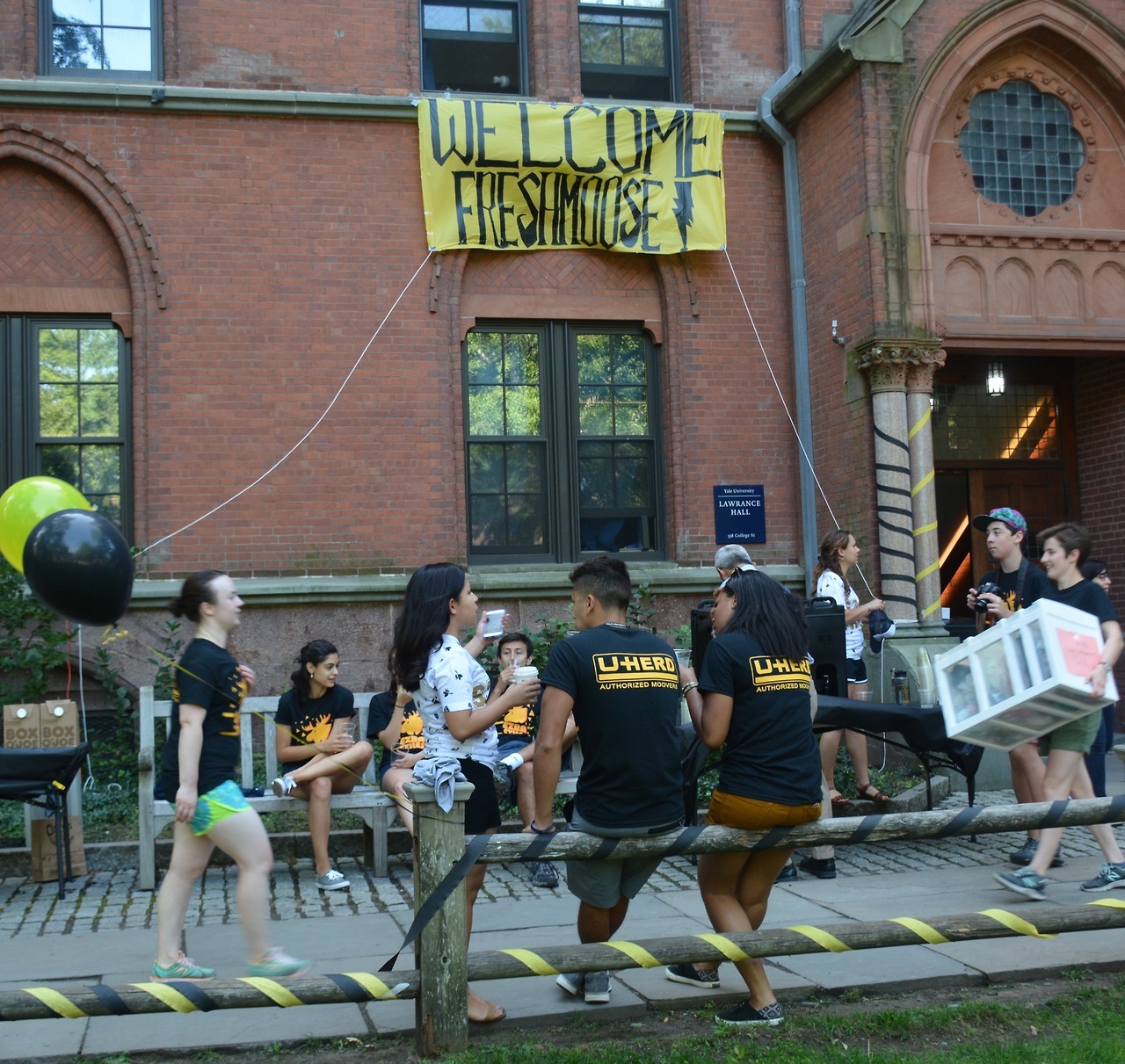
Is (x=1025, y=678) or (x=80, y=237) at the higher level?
(x=80, y=237)

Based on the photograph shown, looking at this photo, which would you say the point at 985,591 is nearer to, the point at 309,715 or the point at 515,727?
the point at 515,727

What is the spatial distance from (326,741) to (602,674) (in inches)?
144

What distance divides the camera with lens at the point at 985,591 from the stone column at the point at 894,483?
97.6 inches

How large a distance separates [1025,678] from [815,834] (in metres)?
1.82

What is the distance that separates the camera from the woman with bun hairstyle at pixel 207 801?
5.28m

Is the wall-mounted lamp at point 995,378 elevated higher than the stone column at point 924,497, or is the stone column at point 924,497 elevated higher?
the wall-mounted lamp at point 995,378

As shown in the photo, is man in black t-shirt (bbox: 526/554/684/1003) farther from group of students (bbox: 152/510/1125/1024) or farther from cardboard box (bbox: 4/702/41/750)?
cardboard box (bbox: 4/702/41/750)

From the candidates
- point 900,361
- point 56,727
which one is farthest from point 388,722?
point 900,361

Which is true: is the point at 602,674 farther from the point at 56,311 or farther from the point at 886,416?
the point at 56,311

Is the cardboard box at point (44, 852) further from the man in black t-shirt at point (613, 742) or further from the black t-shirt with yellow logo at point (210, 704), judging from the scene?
the man in black t-shirt at point (613, 742)

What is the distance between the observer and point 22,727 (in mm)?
8359

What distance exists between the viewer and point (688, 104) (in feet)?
41.0

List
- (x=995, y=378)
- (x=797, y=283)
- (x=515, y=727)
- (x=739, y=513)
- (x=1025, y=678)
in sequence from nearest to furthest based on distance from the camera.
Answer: (x=1025, y=678), (x=515, y=727), (x=739, y=513), (x=797, y=283), (x=995, y=378)

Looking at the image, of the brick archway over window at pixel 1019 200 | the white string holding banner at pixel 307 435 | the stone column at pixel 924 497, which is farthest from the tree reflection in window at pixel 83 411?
the brick archway over window at pixel 1019 200
